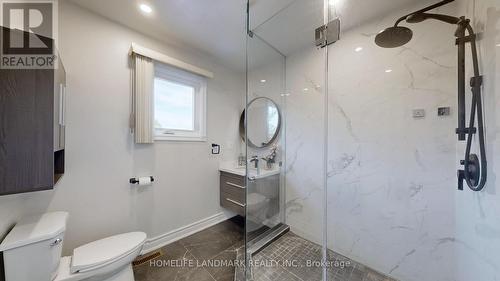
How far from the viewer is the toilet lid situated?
1.07 m

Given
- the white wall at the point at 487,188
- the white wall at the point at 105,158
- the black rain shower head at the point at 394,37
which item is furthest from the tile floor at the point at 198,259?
the black rain shower head at the point at 394,37

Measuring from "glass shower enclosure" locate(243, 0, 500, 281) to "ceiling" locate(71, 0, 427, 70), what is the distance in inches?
0.6

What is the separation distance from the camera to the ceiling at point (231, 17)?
4.48 feet

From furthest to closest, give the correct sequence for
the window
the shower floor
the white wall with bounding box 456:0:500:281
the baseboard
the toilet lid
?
the window, the baseboard, the shower floor, the toilet lid, the white wall with bounding box 456:0:500:281

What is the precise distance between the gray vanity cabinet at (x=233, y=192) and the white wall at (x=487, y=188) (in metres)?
1.74

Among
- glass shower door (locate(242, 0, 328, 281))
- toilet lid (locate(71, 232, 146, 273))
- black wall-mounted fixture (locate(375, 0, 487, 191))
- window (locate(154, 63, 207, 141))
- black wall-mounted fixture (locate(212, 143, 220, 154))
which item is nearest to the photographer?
black wall-mounted fixture (locate(375, 0, 487, 191))

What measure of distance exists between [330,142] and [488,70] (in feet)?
3.35

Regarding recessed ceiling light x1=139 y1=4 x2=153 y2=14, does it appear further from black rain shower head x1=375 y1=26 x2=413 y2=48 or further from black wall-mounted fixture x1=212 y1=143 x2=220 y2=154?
black rain shower head x1=375 y1=26 x2=413 y2=48

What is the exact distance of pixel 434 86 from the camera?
1205 mm

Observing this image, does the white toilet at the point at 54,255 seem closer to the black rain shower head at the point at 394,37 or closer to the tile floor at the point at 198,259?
the tile floor at the point at 198,259

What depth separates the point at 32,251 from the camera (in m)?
0.96

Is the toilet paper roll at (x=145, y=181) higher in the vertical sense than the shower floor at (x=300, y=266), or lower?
higher

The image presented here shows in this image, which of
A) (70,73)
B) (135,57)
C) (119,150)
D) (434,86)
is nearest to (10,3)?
(70,73)

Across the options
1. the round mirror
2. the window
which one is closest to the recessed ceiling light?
the window
